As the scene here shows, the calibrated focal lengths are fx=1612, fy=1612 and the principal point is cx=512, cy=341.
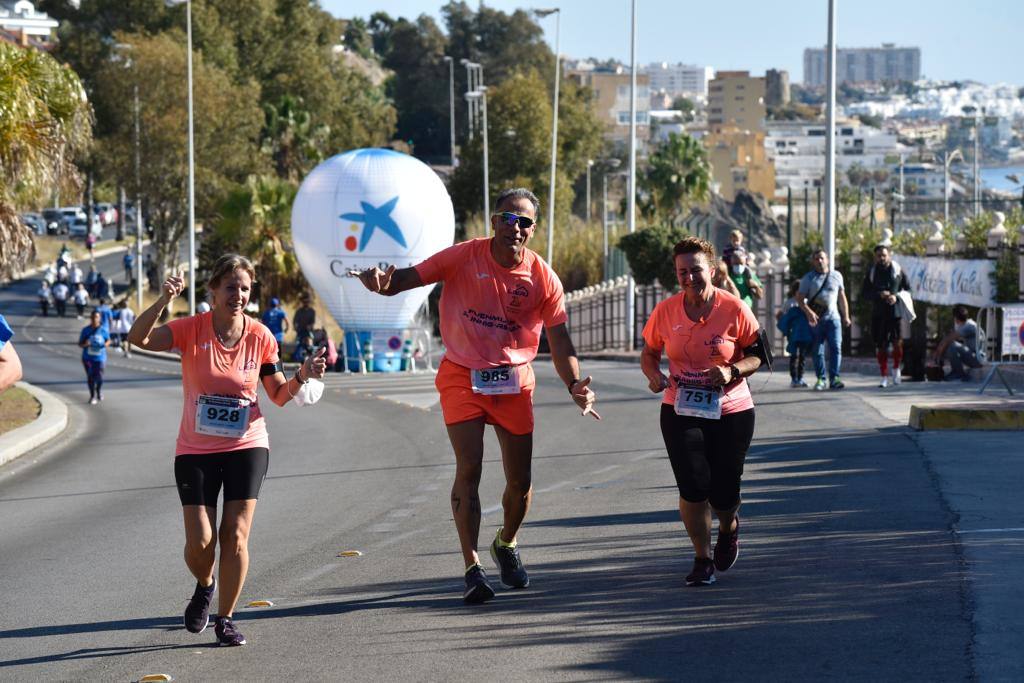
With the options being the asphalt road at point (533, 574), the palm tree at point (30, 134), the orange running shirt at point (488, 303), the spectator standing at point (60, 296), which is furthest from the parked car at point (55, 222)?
the orange running shirt at point (488, 303)

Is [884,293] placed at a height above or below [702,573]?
above

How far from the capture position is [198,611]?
7.34m

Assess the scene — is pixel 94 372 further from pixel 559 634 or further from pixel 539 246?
pixel 539 246

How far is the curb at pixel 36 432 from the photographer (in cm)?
1762

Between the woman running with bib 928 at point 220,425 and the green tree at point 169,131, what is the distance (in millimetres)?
51996

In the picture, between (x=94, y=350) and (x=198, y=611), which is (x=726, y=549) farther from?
(x=94, y=350)

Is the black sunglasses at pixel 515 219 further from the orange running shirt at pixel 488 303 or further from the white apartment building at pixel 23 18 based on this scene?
the white apartment building at pixel 23 18

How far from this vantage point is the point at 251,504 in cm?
729

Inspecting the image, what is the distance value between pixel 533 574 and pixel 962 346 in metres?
13.4

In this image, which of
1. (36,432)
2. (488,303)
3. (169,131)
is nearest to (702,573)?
(488,303)

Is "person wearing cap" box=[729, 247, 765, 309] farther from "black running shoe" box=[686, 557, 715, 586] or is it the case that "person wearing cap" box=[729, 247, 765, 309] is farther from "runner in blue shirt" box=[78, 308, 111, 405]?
"runner in blue shirt" box=[78, 308, 111, 405]

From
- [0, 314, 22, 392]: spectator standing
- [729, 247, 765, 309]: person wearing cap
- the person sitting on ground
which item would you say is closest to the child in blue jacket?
the person sitting on ground

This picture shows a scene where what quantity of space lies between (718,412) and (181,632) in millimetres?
2834

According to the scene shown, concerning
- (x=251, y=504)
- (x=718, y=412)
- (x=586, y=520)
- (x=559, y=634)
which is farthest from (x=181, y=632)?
(x=586, y=520)
